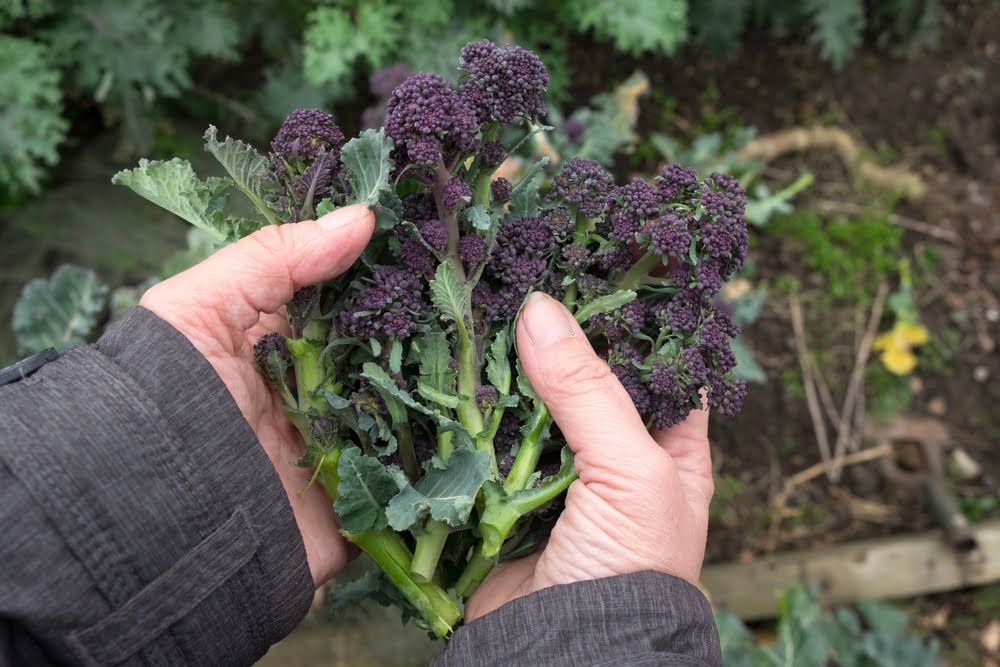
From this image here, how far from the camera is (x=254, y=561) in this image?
123 centimetres

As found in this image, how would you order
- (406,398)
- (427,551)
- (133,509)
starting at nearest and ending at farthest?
(133,509), (406,398), (427,551)

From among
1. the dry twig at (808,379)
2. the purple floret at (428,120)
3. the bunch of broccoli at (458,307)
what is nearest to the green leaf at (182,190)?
the bunch of broccoli at (458,307)

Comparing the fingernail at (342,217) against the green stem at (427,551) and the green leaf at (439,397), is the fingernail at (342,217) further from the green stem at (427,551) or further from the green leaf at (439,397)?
the green stem at (427,551)

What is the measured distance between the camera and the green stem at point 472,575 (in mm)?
1307

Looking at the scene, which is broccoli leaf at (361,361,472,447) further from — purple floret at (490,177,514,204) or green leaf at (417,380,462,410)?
purple floret at (490,177,514,204)

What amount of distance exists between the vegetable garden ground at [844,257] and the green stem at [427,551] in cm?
169

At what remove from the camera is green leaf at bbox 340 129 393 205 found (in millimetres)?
1175

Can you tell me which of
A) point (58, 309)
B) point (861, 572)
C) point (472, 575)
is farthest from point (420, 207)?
point (861, 572)

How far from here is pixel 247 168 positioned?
1.22 metres

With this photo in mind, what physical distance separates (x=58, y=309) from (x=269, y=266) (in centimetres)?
120

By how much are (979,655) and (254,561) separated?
2576 mm

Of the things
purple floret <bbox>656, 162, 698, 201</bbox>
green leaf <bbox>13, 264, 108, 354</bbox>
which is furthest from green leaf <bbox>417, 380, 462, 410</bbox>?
green leaf <bbox>13, 264, 108, 354</bbox>

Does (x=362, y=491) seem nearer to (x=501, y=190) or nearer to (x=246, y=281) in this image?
(x=246, y=281)

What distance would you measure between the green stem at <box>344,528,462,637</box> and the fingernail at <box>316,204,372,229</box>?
49cm
